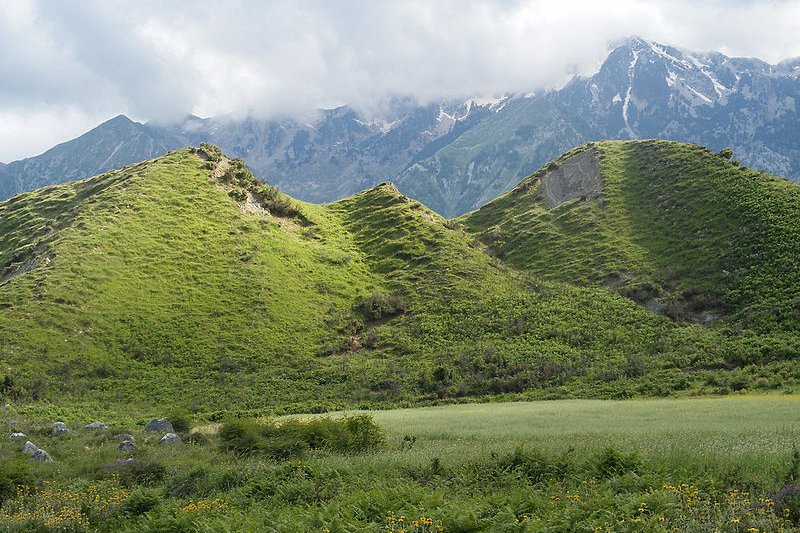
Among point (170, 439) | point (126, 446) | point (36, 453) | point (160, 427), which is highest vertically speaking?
point (36, 453)

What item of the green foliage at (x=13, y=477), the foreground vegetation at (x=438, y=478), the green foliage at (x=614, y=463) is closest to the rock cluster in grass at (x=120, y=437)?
the foreground vegetation at (x=438, y=478)

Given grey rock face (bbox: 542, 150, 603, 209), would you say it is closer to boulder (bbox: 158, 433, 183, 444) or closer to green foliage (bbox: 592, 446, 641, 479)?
boulder (bbox: 158, 433, 183, 444)

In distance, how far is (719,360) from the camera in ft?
170

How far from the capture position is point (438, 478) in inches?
706

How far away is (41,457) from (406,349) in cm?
4357

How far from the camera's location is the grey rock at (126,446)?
1148 inches

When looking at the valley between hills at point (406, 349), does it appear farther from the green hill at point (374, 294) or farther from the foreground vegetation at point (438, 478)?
the green hill at point (374, 294)

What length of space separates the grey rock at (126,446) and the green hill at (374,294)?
21.4 metres

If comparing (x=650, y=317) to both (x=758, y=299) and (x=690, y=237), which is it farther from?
(x=690, y=237)

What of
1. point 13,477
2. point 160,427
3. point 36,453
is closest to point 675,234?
point 160,427

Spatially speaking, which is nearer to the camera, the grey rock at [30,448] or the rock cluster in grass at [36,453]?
the rock cluster in grass at [36,453]

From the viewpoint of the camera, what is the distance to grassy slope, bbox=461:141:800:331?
212 ft

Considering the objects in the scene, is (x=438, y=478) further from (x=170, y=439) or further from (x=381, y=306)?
(x=381, y=306)

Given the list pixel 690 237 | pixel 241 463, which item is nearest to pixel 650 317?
pixel 690 237
